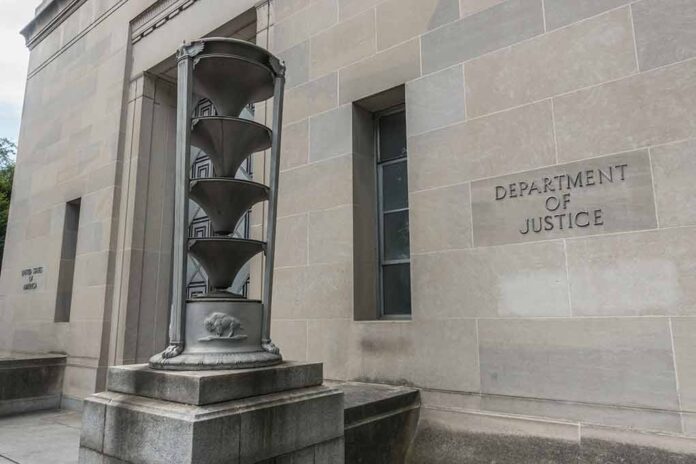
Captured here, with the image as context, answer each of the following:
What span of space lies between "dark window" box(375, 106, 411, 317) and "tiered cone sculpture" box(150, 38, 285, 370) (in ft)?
7.79

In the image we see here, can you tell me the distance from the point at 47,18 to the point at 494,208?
13.4 m

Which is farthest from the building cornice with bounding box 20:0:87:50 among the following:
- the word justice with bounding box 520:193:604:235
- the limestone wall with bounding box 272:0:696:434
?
the word justice with bounding box 520:193:604:235

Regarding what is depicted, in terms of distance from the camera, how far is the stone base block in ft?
27.4

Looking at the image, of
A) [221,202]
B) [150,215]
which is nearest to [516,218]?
[221,202]

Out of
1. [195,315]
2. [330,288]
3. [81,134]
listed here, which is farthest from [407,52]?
[81,134]

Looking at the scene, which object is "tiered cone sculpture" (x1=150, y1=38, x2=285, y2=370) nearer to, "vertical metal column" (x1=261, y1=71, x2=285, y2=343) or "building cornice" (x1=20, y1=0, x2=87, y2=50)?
"vertical metal column" (x1=261, y1=71, x2=285, y2=343)

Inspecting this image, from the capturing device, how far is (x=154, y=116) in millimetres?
9828

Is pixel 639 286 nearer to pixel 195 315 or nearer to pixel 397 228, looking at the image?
pixel 397 228

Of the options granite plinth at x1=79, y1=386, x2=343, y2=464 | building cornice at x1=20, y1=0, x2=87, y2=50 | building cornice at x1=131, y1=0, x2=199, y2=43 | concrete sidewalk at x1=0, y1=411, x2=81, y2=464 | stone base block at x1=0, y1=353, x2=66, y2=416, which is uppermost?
building cornice at x1=20, y1=0, x2=87, y2=50

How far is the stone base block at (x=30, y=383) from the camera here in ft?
27.4

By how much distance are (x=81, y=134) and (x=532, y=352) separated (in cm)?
1051

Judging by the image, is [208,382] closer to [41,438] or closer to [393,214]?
[393,214]

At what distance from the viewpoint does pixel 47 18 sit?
12609 mm

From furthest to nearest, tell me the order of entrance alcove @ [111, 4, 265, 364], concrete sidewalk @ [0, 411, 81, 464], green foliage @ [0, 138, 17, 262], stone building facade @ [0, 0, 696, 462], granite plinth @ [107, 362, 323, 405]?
green foliage @ [0, 138, 17, 262]
entrance alcove @ [111, 4, 265, 364]
concrete sidewalk @ [0, 411, 81, 464]
stone building facade @ [0, 0, 696, 462]
granite plinth @ [107, 362, 323, 405]
